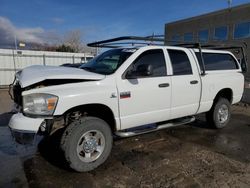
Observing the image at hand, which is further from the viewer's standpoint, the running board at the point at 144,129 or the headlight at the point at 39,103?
the running board at the point at 144,129

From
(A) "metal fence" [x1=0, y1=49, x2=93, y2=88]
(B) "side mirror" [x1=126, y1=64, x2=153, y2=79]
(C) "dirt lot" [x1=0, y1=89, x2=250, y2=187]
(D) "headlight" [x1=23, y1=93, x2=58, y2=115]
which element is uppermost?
(A) "metal fence" [x1=0, y1=49, x2=93, y2=88]

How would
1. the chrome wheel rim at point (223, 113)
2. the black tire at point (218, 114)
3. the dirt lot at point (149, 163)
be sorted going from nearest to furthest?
the dirt lot at point (149, 163) < the black tire at point (218, 114) < the chrome wheel rim at point (223, 113)

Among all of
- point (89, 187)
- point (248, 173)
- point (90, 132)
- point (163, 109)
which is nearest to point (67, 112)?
point (90, 132)

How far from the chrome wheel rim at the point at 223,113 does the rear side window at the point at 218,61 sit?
3.34ft

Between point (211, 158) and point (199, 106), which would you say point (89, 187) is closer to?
point (211, 158)

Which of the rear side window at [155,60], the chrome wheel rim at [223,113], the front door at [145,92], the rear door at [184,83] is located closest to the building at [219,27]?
the chrome wheel rim at [223,113]

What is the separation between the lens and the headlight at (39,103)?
10.2 feet

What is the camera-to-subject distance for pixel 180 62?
187 inches

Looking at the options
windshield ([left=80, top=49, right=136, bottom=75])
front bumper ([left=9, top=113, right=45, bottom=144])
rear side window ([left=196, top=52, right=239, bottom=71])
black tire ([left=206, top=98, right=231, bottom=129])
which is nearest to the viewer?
front bumper ([left=9, top=113, right=45, bottom=144])

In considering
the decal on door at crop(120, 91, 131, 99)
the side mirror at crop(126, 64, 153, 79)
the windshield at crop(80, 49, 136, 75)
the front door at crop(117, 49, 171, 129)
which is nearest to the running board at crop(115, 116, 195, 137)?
the front door at crop(117, 49, 171, 129)

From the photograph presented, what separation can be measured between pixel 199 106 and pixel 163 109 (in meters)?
1.21

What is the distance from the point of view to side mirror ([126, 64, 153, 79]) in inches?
146

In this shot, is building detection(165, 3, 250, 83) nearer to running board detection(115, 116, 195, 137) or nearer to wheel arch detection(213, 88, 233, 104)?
wheel arch detection(213, 88, 233, 104)

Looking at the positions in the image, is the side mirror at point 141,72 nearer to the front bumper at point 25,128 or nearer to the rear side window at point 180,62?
the rear side window at point 180,62
